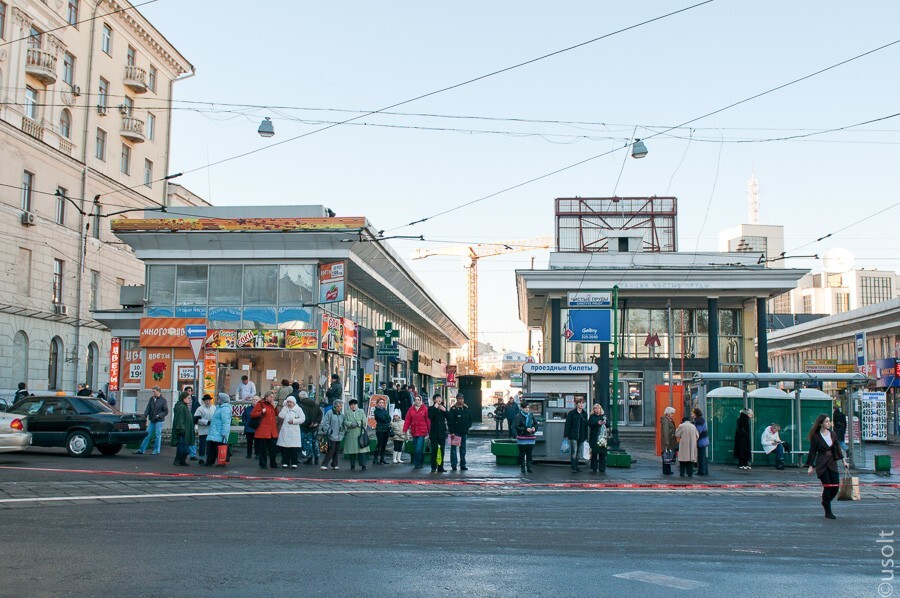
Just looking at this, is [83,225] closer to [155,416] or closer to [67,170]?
[67,170]

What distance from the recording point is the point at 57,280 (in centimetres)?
4338

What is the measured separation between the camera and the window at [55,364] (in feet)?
140

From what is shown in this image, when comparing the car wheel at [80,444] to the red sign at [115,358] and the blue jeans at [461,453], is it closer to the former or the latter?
the blue jeans at [461,453]

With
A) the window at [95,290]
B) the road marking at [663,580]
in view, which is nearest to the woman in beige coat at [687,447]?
the road marking at [663,580]

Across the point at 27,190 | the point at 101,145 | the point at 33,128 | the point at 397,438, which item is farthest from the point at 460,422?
the point at 101,145

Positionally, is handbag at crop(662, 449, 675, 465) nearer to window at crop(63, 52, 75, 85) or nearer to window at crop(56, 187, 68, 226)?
window at crop(56, 187, 68, 226)

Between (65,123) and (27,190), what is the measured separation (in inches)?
218

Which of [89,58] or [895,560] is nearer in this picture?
[895,560]

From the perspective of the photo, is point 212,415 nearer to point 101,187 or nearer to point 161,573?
point 161,573

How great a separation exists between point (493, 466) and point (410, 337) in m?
32.4

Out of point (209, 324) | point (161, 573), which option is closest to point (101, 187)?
point (209, 324)

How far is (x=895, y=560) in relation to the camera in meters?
9.35

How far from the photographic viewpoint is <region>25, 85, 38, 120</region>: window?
40.8 meters

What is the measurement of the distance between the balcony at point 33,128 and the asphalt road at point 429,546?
30142mm
